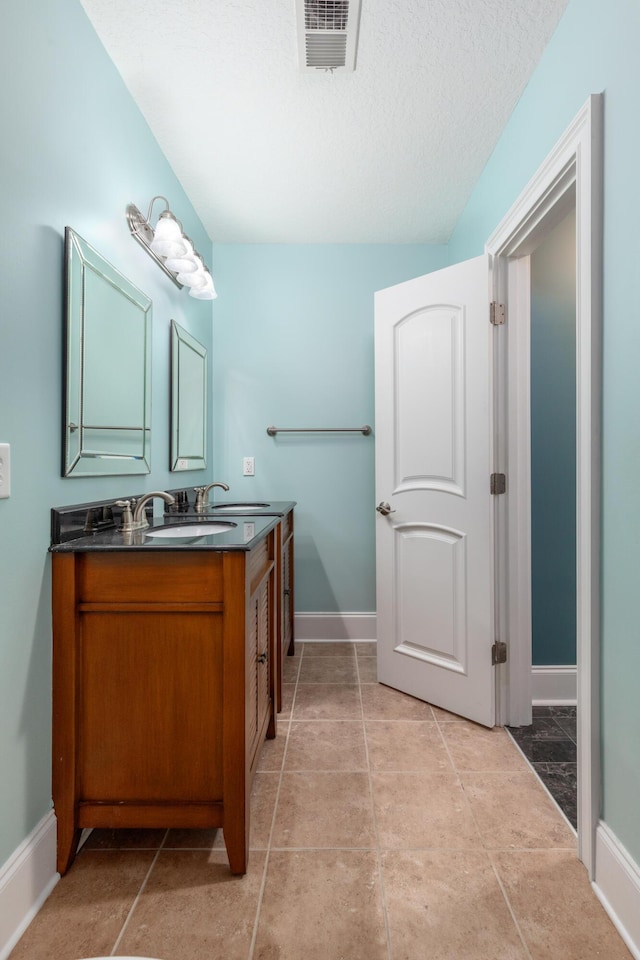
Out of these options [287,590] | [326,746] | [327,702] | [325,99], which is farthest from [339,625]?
[325,99]

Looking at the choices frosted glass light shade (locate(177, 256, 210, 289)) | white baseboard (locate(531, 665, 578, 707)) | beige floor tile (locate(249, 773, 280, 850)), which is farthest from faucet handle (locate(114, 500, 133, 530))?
white baseboard (locate(531, 665, 578, 707))

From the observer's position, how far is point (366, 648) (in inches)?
106

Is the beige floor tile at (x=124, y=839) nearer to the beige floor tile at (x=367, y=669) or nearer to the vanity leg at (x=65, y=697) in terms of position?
the vanity leg at (x=65, y=697)

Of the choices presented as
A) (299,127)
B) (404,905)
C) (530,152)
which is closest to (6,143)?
(299,127)

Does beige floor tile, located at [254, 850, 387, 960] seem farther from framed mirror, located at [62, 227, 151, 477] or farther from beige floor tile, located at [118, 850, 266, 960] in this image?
framed mirror, located at [62, 227, 151, 477]

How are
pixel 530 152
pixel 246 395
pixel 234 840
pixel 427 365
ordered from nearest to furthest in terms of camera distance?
pixel 234 840
pixel 530 152
pixel 427 365
pixel 246 395

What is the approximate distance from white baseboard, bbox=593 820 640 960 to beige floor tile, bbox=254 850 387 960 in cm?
53

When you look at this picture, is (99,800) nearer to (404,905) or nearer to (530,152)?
(404,905)

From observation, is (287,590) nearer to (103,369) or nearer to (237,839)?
(237,839)

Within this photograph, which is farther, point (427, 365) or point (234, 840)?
point (427, 365)

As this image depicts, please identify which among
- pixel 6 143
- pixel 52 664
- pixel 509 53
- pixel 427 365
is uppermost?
pixel 509 53

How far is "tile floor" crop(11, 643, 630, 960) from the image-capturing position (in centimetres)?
100

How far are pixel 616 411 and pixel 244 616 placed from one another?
1019 mm

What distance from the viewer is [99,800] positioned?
46.3 inches
